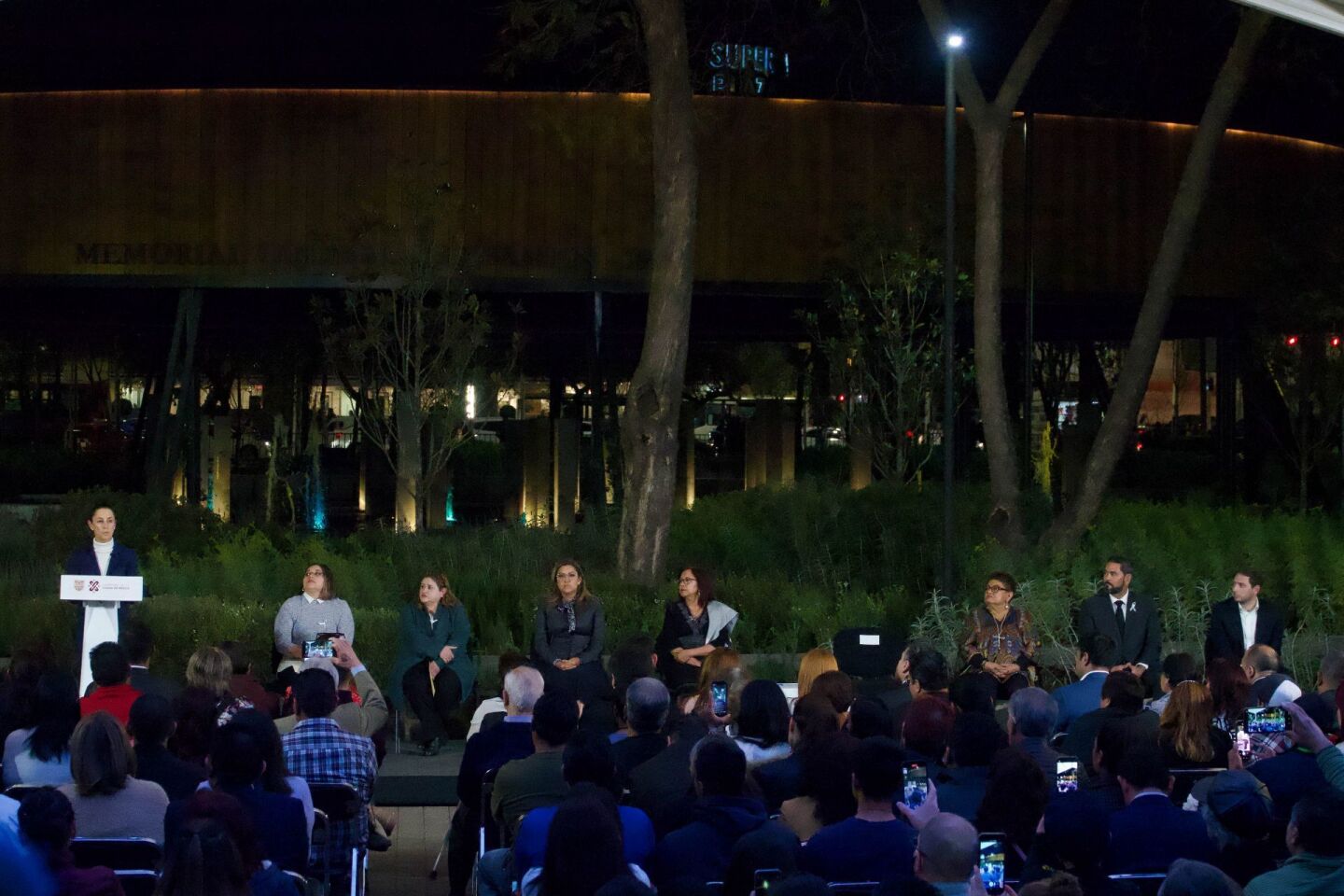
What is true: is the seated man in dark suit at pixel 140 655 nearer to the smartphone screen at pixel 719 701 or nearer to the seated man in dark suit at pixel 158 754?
the seated man in dark suit at pixel 158 754

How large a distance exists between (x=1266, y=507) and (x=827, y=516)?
316 inches

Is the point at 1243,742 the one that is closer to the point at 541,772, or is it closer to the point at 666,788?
the point at 666,788

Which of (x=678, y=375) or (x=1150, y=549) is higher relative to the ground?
(x=678, y=375)

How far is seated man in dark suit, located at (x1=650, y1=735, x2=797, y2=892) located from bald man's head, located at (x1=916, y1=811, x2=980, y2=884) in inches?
32.5

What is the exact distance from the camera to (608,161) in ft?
86.6

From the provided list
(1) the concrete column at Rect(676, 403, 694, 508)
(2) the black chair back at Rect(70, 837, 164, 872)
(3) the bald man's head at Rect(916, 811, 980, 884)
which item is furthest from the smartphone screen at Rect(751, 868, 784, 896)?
(1) the concrete column at Rect(676, 403, 694, 508)

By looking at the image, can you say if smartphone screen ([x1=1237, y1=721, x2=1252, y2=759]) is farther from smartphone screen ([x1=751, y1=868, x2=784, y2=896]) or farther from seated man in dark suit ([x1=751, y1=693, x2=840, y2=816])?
smartphone screen ([x1=751, y1=868, x2=784, y2=896])

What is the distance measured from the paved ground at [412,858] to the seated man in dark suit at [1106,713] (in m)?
3.52

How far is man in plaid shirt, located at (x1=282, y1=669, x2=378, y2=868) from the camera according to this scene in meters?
7.49

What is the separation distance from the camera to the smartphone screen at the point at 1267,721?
7367 mm

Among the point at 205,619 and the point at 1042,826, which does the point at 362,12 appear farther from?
the point at 1042,826

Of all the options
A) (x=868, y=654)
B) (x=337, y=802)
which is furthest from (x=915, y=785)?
(x=868, y=654)

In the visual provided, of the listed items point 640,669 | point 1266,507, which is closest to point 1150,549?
point 640,669

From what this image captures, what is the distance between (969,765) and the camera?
23.0ft
